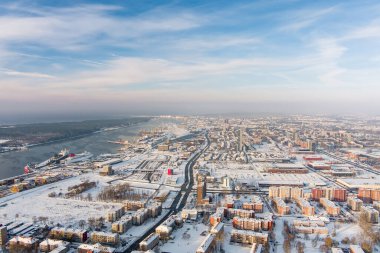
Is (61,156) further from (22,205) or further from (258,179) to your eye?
(258,179)

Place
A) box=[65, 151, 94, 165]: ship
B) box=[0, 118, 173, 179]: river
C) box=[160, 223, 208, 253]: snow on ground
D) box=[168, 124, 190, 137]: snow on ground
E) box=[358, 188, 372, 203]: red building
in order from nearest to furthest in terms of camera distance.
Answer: box=[160, 223, 208, 253]: snow on ground, box=[358, 188, 372, 203]: red building, box=[0, 118, 173, 179]: river, box=[65, 151, 94, 165]: ship, box=[168, 124, 190, 137]: snow on ground

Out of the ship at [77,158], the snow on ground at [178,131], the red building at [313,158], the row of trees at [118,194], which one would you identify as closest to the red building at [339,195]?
the row of trees at [118,194]

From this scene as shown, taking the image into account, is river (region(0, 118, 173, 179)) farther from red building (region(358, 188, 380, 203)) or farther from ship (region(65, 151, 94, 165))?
red building (region(358, 188, 380, 203))

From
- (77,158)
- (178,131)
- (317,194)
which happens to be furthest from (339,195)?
→ (178,131)

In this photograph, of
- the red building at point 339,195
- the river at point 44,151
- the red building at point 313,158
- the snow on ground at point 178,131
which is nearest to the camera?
the red building at point 339,195

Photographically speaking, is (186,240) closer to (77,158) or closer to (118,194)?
(118,194)

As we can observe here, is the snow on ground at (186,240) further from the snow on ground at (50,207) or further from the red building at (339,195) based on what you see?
the red building at (339,195)

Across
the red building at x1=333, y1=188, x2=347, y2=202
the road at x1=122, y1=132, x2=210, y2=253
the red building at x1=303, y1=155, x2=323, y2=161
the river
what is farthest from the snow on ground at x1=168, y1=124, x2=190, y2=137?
the red building at x1=333, y1=188, x2=347, y2=202

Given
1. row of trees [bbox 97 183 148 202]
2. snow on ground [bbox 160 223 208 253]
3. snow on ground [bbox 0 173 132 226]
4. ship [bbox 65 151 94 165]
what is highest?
ship [bbox 65 151 94 165]

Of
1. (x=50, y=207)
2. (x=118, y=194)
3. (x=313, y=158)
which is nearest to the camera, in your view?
(x=50, y=207)

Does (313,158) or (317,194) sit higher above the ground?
(313,158)

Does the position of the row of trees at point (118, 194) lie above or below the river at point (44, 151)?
below
